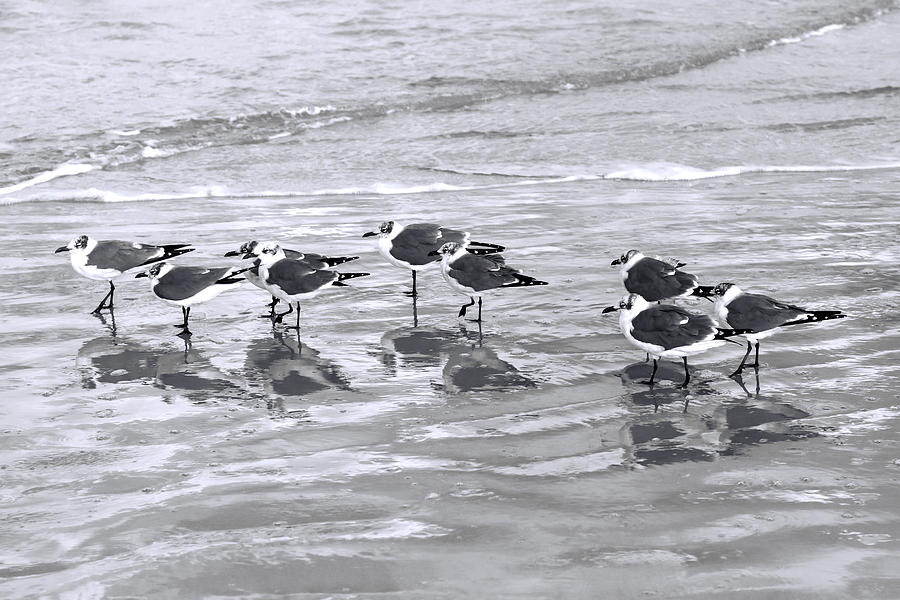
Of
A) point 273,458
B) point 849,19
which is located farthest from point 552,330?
point 849,19

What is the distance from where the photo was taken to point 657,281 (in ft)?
29.2

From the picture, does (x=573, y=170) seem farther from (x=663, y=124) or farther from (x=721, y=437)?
(x=721, y=437)

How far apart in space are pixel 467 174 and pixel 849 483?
33.5 feet

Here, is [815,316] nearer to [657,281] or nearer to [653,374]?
[653,374]

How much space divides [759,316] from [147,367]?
14.0 feet

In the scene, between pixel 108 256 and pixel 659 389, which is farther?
pixel 108 256

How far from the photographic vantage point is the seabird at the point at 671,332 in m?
7.66

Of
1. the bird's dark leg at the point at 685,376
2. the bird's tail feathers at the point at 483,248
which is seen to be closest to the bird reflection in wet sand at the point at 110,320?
the bird's tail feathers at the point at 483,248

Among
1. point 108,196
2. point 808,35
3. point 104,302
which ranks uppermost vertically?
point 808,35

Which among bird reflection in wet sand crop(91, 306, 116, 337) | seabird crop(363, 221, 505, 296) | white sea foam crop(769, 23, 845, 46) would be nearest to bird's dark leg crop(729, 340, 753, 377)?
seabird crop(363, 221, 505, 296)

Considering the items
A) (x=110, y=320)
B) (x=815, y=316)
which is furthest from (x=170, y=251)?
(x=815, y=316)

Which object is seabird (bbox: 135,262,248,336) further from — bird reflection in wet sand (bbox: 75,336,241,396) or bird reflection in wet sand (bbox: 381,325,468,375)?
bird reflection in wet sand (bbox: 381,325,468,375)

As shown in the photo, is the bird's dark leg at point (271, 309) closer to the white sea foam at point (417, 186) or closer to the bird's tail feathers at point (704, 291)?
the bird's tail feathers at point (704, 291)

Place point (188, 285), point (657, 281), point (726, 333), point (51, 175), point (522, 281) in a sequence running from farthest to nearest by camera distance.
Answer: point (51, 175) → point (188, 285) → point (522, 281) → point (657, 281) → point (726, 333)
